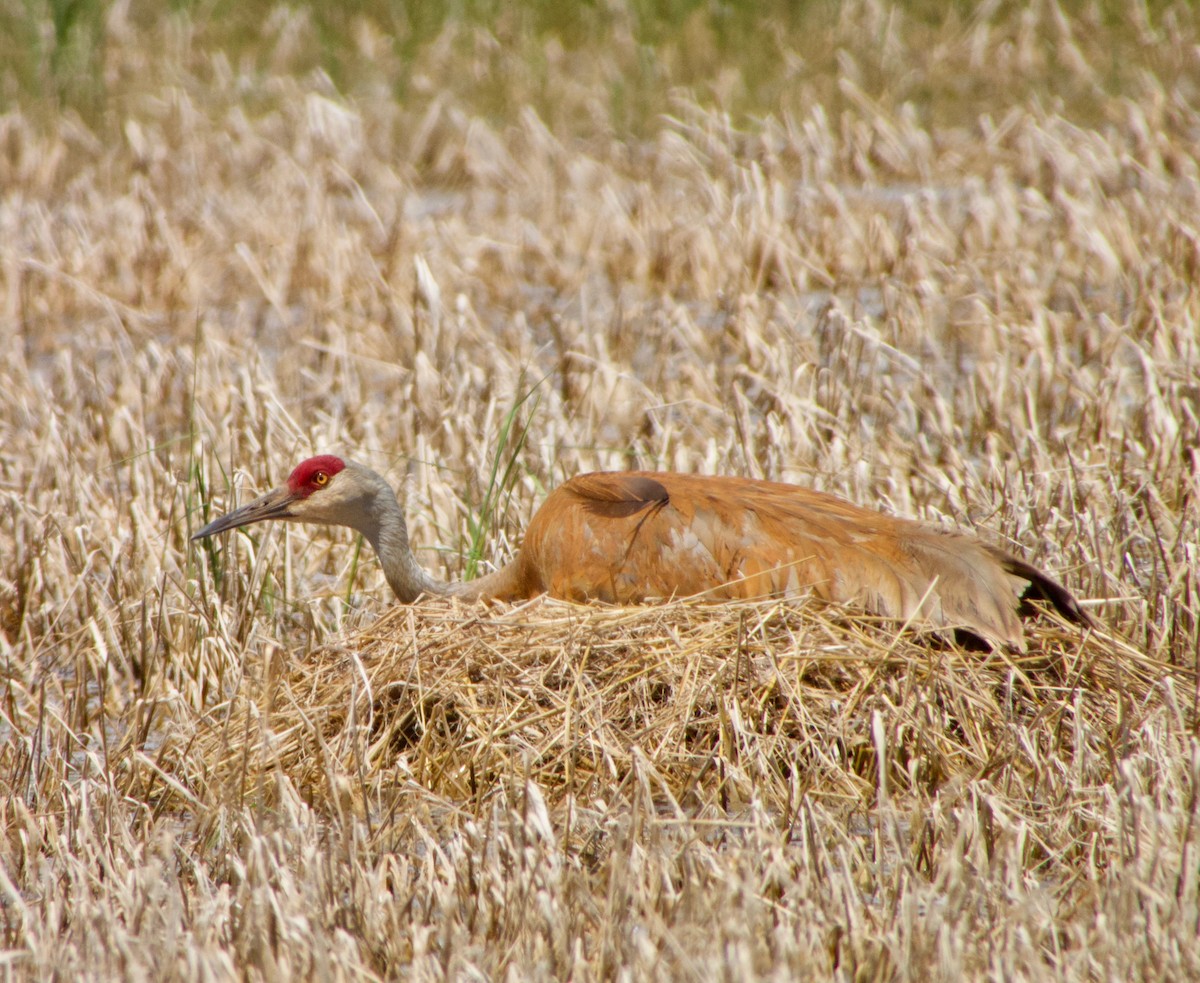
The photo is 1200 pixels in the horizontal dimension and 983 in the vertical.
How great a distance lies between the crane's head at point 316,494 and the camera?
4.56 m

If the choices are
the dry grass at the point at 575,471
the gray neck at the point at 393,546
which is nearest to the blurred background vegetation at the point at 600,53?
the dry grass at the point at 575,471

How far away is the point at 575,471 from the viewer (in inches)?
217

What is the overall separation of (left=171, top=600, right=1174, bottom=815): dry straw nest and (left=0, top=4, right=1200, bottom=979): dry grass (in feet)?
0.05

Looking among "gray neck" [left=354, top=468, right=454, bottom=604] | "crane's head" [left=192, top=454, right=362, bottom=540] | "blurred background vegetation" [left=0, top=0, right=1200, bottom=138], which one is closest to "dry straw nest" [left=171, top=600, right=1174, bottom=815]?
"gray neck" [left=354, top=468, right=454, bottom=604]

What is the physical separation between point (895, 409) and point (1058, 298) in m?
1.73

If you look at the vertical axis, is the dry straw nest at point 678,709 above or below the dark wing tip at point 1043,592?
below

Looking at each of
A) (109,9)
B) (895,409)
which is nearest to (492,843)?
(895,409)

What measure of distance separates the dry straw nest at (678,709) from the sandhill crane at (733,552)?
9 centimetres

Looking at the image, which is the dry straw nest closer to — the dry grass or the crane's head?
the dry grass

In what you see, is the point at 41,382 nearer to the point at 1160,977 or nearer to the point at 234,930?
the point at 234,930

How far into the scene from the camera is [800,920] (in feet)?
9.39

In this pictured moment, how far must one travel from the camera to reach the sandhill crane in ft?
13.0

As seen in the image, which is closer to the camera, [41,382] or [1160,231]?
[41,382]

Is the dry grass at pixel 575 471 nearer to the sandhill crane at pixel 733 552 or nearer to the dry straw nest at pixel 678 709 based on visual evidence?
the dry straw nest at pixel 678 709
